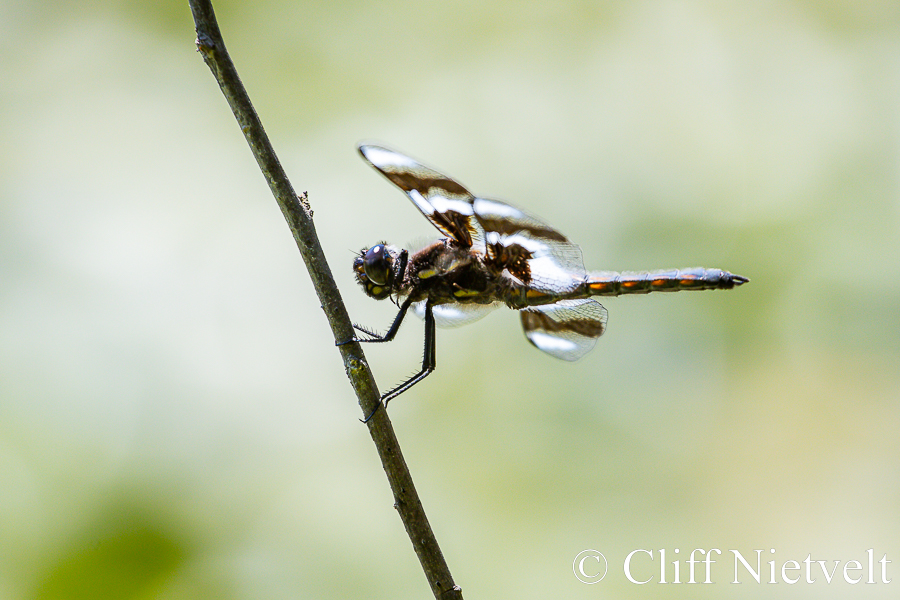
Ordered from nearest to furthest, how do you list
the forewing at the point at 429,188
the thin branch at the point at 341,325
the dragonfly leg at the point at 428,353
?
the thin branch at the point at 341,325, the forewing at the point at 429,188, the dragonfly leg at the point at 428,353

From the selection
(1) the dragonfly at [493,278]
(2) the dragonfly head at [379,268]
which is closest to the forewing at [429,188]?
(1) the dragonfly at [493,278]

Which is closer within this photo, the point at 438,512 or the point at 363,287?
the point at 363,287

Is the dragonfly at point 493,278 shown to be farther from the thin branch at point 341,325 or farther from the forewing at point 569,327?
the thin branch at point 341,325

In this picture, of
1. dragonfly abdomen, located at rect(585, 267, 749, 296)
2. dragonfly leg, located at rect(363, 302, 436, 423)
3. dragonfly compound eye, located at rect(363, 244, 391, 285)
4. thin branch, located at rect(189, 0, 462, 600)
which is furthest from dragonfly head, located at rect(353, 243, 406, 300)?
dragonfly abdomen, located at rect(585, 267, 749, 296)

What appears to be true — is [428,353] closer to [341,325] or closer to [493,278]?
[493,278]

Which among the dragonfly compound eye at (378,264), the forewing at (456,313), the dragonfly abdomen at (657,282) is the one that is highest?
the dragonfly compound eye at (378,264)

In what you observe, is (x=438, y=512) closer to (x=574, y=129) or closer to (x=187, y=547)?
(x=187, y=547)

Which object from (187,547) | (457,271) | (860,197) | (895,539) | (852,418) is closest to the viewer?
(457,271)

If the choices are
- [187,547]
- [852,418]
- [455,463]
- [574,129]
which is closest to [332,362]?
[455,463]
